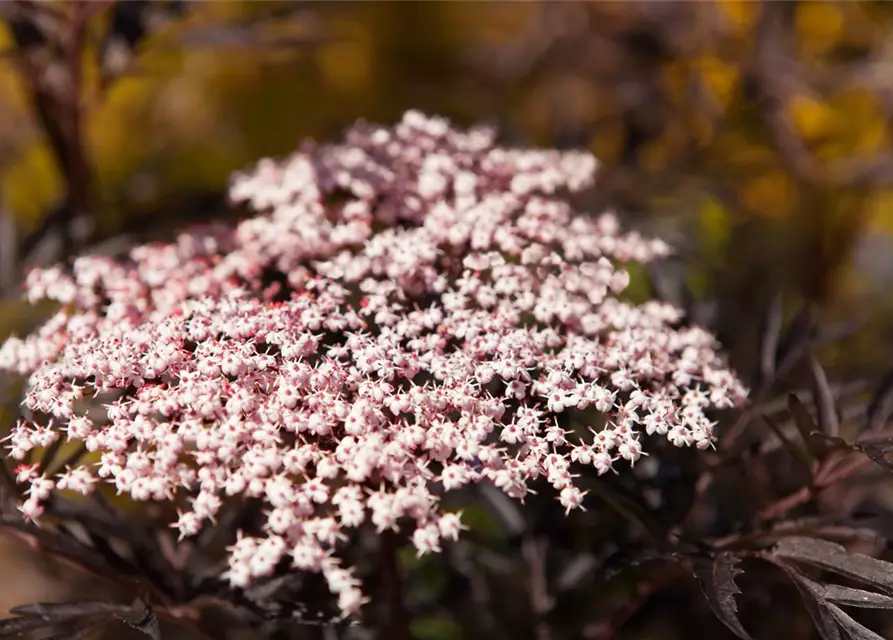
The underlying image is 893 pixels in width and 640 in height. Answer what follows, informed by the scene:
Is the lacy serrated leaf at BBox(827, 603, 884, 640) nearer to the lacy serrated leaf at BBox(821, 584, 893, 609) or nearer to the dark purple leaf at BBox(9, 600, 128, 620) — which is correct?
the lacy serrated leaf at BBox(821, 584, 893, 609)

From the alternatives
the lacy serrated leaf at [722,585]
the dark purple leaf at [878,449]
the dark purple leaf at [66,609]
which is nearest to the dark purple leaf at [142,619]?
the dark purple leaf at [66,609]

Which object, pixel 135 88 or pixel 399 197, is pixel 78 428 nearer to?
pixel 399 197

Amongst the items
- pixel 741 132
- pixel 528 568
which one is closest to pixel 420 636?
pixel 528 568

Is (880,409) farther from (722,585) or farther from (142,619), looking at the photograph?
(142,619)

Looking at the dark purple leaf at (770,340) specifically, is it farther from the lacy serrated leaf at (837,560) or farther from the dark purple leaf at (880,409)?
the lacy serrated leaf at (837,560)

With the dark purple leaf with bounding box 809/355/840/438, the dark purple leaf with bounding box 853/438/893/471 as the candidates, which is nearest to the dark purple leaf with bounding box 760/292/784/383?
the dark purple leaf with bounding box 809/355/840/438

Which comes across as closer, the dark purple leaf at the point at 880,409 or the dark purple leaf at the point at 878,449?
the dark purple leaf at the point at 878,449
